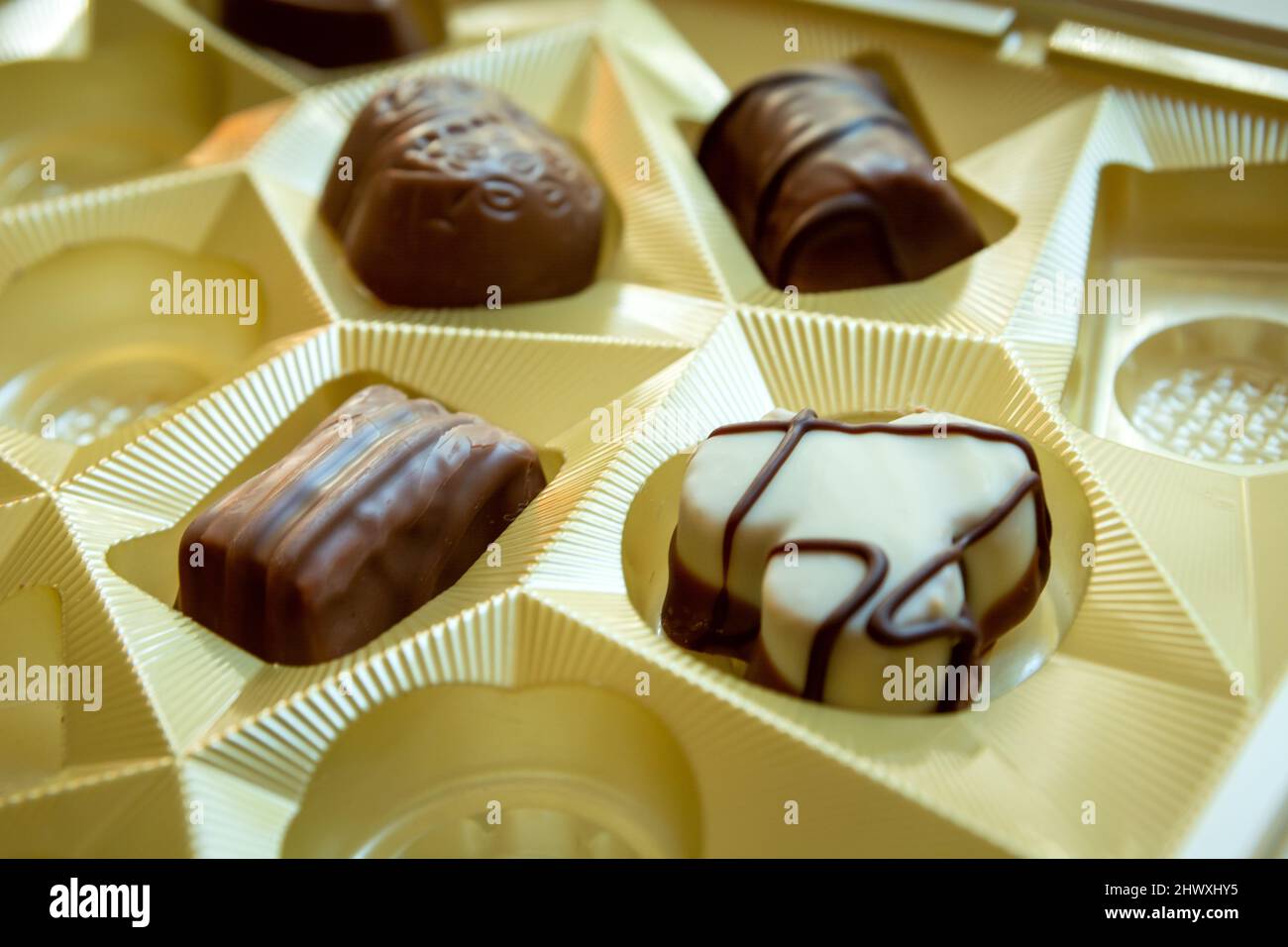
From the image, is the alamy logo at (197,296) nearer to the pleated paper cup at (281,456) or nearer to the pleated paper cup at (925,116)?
the pleated paper cup at (281,456)

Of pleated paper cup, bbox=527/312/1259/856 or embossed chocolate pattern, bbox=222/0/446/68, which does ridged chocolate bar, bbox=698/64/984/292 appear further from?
embossed chocolate pattern, bbox=222/0/446/68

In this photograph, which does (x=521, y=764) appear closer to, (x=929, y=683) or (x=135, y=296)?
(x=929, y=683)

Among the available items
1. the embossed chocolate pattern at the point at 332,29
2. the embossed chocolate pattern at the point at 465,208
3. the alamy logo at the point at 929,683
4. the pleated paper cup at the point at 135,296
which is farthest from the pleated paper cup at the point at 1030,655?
the embossed chocolate pattern at the point at 332,29

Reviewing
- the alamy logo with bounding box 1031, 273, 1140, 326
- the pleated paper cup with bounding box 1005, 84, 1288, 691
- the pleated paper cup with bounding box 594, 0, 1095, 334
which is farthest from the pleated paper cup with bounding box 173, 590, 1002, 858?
the alamy logo with bounding box 1031, 273, 1140, 326

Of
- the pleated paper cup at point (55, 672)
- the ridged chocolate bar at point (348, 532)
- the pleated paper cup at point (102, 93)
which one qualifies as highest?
the pleated paper cup at point (102, 93)

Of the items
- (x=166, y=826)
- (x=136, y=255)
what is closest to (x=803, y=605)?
(x=166, y=826)

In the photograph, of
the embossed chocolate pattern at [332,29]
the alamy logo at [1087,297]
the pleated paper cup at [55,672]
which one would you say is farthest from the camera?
the embossed chocolate pattern at [332,29]
